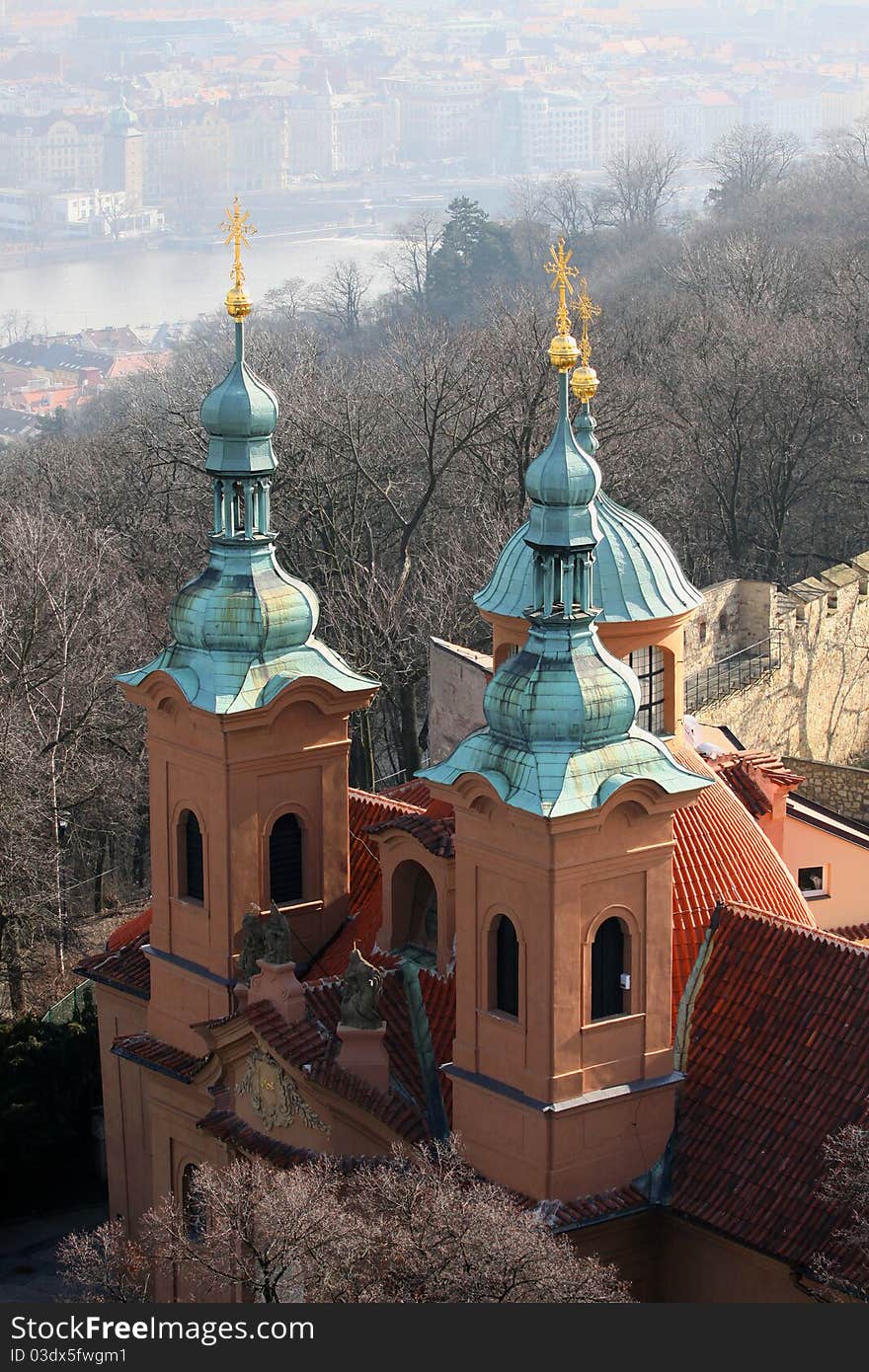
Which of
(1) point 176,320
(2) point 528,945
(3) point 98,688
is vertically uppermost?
(2) point 528,945

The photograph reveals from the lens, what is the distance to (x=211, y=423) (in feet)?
112

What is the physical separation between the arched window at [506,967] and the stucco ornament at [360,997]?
6.38 feet

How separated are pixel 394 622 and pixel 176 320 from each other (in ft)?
339

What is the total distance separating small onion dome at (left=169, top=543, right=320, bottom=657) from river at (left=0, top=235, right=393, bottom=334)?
121616 mm

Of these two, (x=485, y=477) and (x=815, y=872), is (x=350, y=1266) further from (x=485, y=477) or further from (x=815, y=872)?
(x=485, y=477)

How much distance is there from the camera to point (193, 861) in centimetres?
3534

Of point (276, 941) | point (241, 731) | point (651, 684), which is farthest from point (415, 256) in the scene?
point (276, 941)

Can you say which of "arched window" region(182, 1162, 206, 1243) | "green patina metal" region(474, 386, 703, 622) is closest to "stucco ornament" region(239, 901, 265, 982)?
"arched window" region(182, 1162, 206, 1243)

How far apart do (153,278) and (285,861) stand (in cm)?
14034

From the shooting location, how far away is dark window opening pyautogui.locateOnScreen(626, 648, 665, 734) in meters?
33.2

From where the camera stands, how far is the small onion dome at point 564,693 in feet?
96.2

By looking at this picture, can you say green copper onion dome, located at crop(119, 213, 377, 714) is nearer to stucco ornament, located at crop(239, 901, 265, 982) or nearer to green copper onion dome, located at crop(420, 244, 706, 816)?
stucco ornament, located at crop(239, 901, 265, 982)

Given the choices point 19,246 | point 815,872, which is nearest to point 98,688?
point 815,872

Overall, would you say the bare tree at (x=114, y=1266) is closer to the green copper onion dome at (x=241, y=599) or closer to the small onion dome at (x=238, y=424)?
the green copper onion dome at (x=241, y=599)
